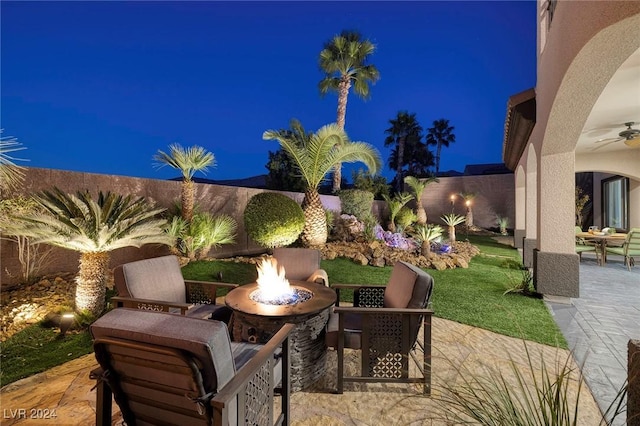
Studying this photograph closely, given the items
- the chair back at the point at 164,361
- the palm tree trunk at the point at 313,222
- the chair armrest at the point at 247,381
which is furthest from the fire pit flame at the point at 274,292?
the palm tree trunk at the point at 313,222

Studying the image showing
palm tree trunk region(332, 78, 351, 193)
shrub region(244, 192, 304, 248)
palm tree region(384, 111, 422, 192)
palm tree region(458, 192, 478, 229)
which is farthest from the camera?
palm tree region(384, 111, 422, 192)

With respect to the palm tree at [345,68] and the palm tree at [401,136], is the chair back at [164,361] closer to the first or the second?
the palm tree at [345,68]

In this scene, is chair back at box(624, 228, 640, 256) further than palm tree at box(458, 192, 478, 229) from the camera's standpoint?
No

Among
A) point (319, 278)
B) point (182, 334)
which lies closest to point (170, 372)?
point (182, 334)

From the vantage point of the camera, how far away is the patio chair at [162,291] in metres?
2.67

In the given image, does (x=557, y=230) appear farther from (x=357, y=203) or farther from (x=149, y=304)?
(x=357, y=203)

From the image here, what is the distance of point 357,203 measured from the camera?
38.6ft

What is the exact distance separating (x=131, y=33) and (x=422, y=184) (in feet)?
98.9

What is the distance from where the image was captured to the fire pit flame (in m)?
2.71

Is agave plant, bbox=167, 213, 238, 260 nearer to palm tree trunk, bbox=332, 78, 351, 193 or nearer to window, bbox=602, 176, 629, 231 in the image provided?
palm tree trunk, bbox=332, 78, 351, 193

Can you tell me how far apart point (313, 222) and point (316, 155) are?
1.85 m

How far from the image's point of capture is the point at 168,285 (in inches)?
123

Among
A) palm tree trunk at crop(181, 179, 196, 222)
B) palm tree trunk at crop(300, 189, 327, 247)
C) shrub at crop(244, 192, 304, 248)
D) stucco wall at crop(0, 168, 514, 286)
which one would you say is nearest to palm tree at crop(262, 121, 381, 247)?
palm tree trunk at crop(300, 189, 327, 247)

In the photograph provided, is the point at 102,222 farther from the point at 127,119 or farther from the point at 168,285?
the point at 127,119
